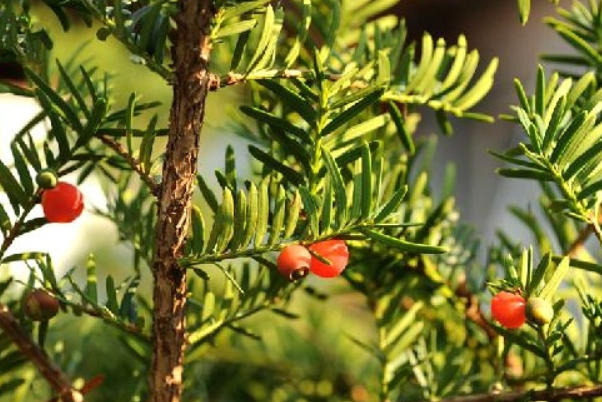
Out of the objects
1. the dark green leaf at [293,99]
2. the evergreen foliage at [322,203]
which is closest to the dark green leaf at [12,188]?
the evergreen foliage at [322,203]

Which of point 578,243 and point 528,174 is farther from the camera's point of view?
point 578,243

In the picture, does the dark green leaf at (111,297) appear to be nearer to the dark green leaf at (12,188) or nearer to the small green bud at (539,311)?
the dark green leaf at (12,188)

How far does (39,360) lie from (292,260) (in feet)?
0.46

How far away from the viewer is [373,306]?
20.6 inches

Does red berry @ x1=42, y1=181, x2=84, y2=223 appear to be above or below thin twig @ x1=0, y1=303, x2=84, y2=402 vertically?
above

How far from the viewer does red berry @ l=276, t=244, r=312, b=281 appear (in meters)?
0.35

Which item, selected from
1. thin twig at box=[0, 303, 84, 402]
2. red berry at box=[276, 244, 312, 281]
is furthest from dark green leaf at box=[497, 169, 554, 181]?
thin twig at box=[0, 303, 84, 402]

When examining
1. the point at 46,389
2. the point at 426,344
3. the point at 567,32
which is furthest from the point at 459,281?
the point at 46,389

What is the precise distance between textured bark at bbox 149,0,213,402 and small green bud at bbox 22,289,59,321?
0.05 metres

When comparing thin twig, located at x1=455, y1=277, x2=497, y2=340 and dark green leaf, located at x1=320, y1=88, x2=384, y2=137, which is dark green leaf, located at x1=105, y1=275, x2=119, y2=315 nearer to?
dark green leaf, located at x1=320, y1=88, x2=384, y2=137

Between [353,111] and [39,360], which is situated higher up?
[353,111]

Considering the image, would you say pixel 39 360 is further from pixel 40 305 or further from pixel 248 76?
pixel 248 76

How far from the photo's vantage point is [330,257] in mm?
372

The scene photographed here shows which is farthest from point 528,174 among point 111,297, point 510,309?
point 111,297
